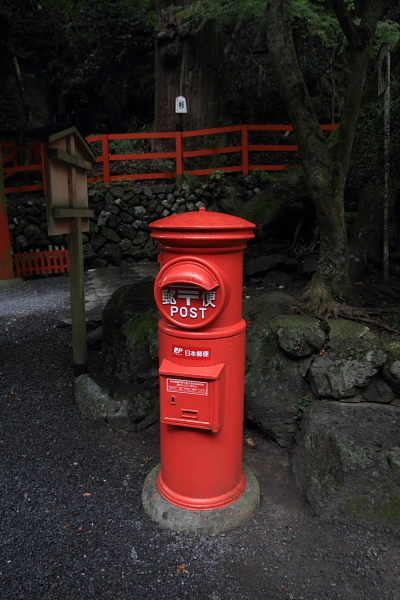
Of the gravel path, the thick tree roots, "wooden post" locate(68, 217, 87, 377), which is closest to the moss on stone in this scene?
"wooden post" locate(68, 217, 87, 377)

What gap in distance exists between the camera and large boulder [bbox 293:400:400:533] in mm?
2629

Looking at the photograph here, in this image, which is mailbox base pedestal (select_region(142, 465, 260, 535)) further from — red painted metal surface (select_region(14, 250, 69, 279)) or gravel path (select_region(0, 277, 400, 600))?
red painted metal surface (select_region(14, 250, 69, 279))

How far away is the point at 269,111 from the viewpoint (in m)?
12.5

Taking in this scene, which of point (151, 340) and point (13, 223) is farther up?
point (13, 223)

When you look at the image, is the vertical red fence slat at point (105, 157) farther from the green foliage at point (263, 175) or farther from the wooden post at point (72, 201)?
the wooden post at point (72, 201)

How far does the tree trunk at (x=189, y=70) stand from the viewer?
10.2m

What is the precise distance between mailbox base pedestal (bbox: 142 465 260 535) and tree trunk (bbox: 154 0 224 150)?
944cm

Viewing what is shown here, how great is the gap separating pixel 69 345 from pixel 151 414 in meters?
2.14

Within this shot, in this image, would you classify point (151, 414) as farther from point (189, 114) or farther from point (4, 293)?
point (189, 114)

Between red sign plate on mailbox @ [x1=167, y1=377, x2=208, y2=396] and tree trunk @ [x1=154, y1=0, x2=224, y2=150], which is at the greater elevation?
tree trunk @ [x1=154, y1=0, x2=224, y2=150]

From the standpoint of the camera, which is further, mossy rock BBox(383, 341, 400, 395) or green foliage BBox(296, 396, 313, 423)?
green foliage BBox(296, 396, 313, 423)

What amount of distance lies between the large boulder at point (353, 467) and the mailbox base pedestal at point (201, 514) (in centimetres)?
43

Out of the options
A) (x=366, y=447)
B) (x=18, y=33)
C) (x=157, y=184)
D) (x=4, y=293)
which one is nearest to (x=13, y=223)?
(x=4, y=293)

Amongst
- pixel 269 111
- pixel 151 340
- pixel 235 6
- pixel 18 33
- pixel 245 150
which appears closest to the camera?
pixel 151 340
